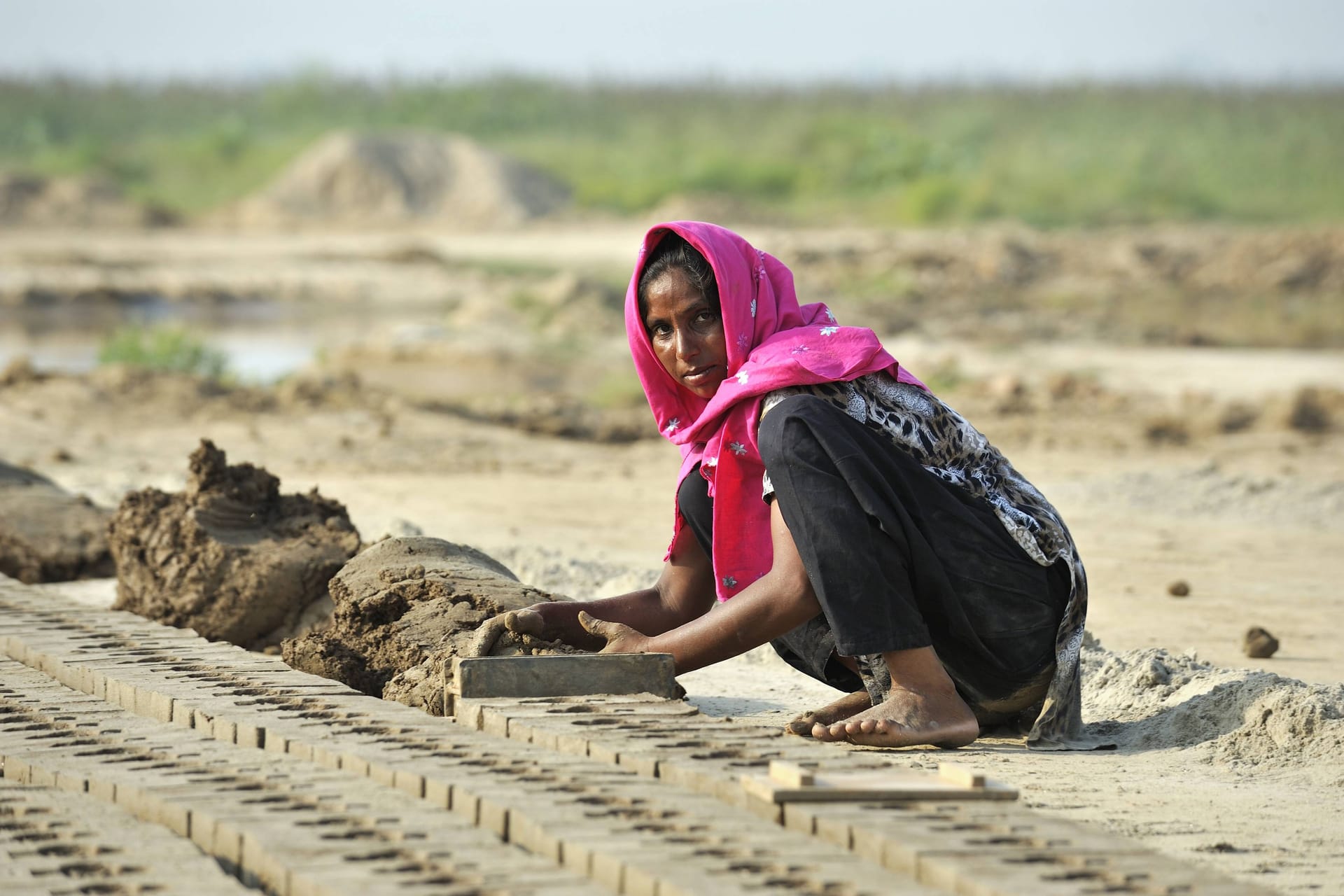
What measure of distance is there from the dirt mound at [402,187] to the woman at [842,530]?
3086 centimetres

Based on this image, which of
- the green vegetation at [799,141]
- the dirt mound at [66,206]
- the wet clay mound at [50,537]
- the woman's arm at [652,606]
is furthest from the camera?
the green vegetation at [799,141]

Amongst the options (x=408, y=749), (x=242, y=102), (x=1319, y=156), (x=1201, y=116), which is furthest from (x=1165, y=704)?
(x=242, y=102)

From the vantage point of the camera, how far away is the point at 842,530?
3.44 metres

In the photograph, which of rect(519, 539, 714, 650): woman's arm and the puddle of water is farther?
the puddle of water

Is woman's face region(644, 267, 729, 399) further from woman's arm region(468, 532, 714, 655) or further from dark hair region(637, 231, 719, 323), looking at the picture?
woman's arm region(468, 532, 714, 655)

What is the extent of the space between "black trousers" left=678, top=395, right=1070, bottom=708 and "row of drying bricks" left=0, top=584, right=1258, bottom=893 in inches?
15.8

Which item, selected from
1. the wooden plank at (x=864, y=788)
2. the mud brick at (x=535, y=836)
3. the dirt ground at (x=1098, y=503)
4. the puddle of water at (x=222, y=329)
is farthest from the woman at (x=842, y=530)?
the puddle of water at (x=222, y=329)

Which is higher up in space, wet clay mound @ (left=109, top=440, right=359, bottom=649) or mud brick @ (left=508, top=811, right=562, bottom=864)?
wet clay mound @ (left=109, top=440, right=359, bottom=649)

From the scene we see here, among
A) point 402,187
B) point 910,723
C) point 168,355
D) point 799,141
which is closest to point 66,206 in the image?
point 402,187

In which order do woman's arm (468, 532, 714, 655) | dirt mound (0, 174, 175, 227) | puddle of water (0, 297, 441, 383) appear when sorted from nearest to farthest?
woman's arm (468, 532, 714, 655), puddle of water (0, 297, 441, 383), dirt mound (0, 174, 175, 227)

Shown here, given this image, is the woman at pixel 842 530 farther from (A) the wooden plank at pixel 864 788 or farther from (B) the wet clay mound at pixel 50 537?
(B) the wet clay mound at pixel 50 537

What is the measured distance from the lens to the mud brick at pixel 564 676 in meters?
3.60

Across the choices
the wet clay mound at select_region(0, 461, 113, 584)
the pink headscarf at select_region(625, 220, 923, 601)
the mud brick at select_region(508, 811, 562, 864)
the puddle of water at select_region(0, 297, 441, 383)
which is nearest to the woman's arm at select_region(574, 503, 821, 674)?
the pink headscarf at select_region(625, 220, 923, 601)

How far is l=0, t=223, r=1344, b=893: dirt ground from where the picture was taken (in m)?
3.53
